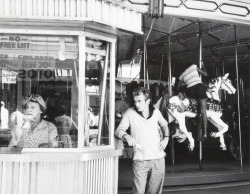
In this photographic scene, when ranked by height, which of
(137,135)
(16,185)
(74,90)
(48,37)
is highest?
(48,37)

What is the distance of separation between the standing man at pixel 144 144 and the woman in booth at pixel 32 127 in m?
0.78

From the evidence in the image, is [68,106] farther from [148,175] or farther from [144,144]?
[148,175]

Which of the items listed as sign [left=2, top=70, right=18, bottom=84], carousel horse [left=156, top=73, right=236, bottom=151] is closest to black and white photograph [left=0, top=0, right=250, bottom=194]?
sign [left=2, top=70, right=18, bottom=84]

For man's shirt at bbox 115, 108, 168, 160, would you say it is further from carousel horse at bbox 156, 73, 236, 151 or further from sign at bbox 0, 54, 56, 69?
carousel horse at bbox 156, 73, 236, 151

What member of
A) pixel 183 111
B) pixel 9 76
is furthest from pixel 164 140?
pixel 183 111

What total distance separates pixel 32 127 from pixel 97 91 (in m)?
0.84

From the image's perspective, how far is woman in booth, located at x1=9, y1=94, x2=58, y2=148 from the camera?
458cm

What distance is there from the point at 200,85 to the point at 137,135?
2937 mm

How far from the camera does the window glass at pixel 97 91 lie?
4652 millimetres

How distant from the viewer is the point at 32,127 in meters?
4.63

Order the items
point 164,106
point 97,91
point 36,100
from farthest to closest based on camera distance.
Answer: point 164,106 < point 97,91 < point 36,100

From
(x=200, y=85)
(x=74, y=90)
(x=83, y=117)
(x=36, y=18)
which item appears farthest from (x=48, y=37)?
(x=200, y=85)

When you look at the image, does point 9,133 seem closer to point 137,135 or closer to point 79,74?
point 79,74

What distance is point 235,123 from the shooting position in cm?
977
